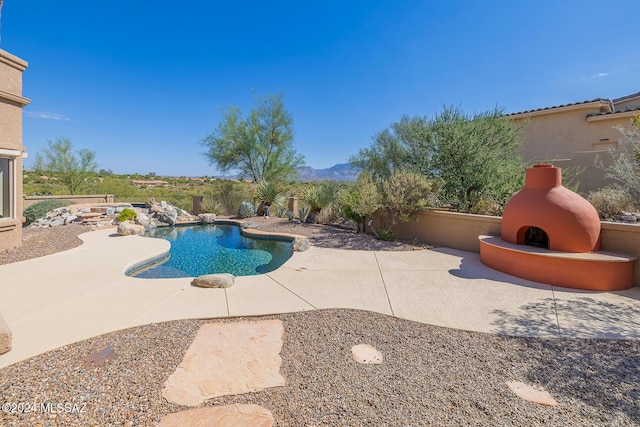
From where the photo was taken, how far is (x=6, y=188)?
737cm

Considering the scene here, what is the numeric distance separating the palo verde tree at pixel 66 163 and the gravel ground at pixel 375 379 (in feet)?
71.2

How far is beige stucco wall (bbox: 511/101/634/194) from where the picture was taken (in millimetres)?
10461

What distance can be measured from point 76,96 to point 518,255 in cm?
2650

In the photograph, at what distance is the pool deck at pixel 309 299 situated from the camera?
366 cm

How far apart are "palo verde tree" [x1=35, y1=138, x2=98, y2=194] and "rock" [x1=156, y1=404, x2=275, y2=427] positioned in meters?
23.4

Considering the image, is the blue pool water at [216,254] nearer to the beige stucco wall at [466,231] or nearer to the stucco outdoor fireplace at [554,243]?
the beige stucco wall at [466,231]

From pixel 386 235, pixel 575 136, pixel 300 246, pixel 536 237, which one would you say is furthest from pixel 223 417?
pixel 575 136

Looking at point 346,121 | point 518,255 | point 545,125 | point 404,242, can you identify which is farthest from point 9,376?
point 346,121

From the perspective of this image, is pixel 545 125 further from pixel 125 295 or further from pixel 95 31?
pixel 95 31

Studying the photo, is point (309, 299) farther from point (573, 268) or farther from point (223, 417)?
point (573, 268)

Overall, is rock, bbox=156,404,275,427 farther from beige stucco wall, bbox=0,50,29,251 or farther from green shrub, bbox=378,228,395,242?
beige stucco wall, bbox=0,50,29,251

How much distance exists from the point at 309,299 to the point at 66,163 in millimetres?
22667

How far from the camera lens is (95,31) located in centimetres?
1351

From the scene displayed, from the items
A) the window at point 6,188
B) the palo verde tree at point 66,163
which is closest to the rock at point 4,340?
the window at point 6,188
